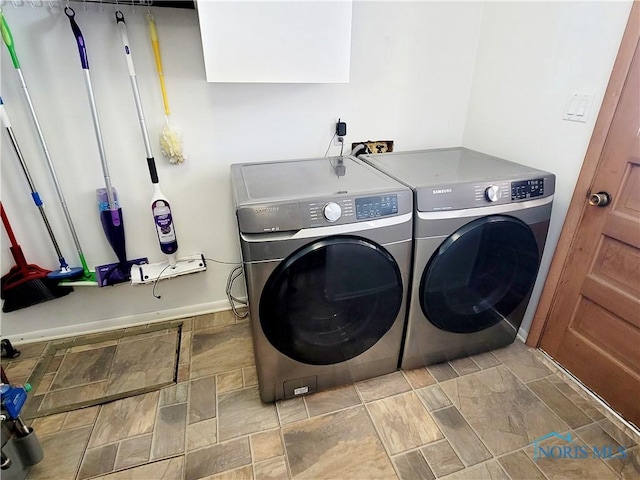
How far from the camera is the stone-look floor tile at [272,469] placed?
4.09 feet

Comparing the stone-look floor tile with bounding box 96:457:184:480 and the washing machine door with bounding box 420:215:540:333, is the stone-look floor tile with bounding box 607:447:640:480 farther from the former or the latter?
the stone-look floor tile with bounding box 96:457:184:480

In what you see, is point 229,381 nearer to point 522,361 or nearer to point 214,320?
point 214,320

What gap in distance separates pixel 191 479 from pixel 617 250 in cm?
180

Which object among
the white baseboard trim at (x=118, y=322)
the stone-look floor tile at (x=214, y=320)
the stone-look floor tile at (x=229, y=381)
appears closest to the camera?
the stone-look floor tile at (x=229, y=381)

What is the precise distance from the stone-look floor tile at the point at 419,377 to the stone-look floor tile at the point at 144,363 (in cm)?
110

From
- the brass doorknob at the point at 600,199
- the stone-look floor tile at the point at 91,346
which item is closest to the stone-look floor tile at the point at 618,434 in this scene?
the brass doorknob at the point at 600,199

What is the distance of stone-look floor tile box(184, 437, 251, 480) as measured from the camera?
126cm

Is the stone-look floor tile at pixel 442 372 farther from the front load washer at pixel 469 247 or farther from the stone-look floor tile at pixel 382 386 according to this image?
the stone-look floor tile at pixel 382 386

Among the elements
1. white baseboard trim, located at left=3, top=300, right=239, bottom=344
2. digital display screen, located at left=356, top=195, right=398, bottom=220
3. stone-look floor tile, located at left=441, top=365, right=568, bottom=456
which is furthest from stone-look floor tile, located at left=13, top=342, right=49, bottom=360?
stone-look floor tile, located at left=441, top=365, right=568, bottom=456

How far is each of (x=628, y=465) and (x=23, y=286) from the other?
2.57 meters

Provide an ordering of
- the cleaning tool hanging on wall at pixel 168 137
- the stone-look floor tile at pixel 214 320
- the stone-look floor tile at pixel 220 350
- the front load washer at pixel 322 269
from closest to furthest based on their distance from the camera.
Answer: the front load washer at pixel 322 269
the cleaning tool hanging on wall at pixel 168 137
the stone-look floor tile at pixel 220 350
the stone-look floor tile at pixel 214 320

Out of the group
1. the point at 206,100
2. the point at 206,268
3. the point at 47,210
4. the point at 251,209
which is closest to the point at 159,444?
the point at 206,268

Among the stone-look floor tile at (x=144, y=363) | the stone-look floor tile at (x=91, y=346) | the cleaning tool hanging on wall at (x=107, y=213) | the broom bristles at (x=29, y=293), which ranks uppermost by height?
the cleaning tool hanging on wall at (x=107, y=213)

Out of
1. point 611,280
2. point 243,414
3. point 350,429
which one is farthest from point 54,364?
point 611,280
